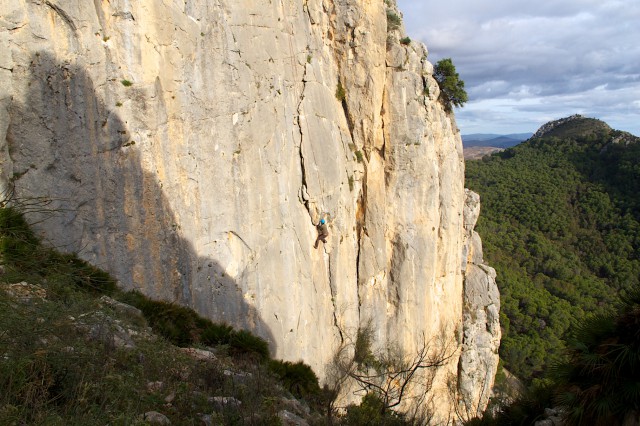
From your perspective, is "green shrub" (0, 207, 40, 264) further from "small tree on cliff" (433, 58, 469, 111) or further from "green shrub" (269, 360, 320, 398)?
"small tree on cliff" (433, 58, 469, 111)

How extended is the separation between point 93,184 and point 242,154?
4.35 m

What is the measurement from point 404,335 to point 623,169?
5402 centimetres

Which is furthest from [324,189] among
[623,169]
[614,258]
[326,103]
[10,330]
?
[623,169]

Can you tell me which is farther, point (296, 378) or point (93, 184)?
point (296, 378)

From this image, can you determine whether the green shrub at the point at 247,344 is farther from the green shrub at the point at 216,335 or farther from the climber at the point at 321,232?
the climber at the point at 321,232

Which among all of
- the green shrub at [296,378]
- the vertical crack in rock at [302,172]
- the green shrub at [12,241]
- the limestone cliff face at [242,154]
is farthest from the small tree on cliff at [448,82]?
the green shrub at [12,241]

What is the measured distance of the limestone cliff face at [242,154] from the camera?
31.1ft

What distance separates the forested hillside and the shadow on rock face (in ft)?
95.7

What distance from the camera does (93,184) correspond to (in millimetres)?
9938

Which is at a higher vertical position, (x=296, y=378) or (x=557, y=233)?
(x=296, y=378)

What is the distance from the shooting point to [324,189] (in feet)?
56.4

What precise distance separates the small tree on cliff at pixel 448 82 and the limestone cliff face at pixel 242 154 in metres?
1.47

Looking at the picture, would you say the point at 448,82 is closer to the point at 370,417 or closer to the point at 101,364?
the point at 370,417

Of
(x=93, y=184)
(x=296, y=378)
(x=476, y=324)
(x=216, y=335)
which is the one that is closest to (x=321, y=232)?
(x=296, y=378)
